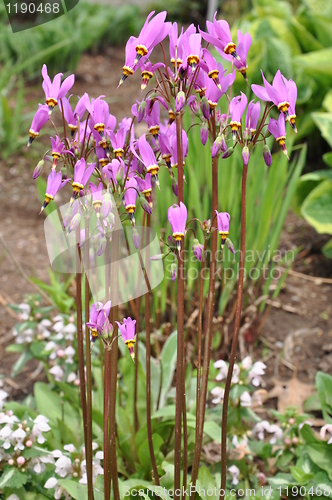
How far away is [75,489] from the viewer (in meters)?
1.35

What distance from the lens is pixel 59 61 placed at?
5.32m

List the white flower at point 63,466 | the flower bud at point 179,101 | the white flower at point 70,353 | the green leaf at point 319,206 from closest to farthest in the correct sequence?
the flower bud at point 179,101 → the white flower at point 63,466 → the white flower at point 70,353 → the green leaf at point 319,206

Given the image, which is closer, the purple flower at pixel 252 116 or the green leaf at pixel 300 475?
the purple flower at pixel 252 116

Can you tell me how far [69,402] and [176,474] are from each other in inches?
35.8

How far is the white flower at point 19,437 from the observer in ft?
4.64

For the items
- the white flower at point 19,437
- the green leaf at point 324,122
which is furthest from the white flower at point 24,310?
the green leaf at point 324,122

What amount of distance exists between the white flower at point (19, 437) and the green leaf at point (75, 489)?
0.53ft

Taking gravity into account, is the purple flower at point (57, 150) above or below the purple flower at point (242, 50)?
below

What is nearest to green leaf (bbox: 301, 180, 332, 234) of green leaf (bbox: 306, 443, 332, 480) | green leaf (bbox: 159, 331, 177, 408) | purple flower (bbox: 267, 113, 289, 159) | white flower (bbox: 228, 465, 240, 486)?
green leaf (bbox: 159, 331, 177, 408)

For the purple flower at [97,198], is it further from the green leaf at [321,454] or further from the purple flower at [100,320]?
the green leaf at [321,454]

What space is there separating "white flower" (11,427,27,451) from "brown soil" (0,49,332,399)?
0.83 meters

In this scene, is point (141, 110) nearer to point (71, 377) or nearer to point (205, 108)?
point (205, 108)

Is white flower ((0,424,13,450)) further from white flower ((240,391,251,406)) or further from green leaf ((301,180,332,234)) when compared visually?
green leaf ((301,180,332,234))

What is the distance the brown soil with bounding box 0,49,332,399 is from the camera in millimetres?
2410
